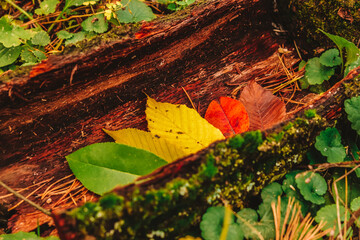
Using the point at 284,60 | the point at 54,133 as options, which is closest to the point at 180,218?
the point at 54,133

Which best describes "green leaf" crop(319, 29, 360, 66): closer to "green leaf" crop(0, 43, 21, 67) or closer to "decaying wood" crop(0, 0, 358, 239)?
"decaying wood" crop(0, 0, 358, 239)

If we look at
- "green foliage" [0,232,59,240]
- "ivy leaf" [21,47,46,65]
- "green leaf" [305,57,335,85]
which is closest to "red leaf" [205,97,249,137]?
"green leaf" [305,57,335,85]

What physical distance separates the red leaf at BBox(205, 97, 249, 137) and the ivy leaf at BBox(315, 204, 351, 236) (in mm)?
627

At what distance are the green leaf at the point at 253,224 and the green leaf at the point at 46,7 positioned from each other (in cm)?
204

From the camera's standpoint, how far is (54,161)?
1.71 m

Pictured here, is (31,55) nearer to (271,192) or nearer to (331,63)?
(271,192)

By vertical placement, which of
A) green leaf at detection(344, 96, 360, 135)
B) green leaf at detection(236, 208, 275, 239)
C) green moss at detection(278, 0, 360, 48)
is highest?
green moss at detection(278, 0, 360, 48)

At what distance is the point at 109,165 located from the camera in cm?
150

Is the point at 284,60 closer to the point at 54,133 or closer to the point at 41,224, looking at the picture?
the point at 54,133

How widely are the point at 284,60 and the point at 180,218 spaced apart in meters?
1.54

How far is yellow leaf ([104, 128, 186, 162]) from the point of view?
156cm

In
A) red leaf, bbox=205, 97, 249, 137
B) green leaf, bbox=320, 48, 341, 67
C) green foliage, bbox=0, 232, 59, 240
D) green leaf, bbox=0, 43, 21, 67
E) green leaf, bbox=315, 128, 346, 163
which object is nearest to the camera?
green foliage, bbox=0, 232, 59, 240

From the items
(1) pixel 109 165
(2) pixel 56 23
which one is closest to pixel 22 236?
(1) pixel 109 165

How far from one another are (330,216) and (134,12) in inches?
76.4
